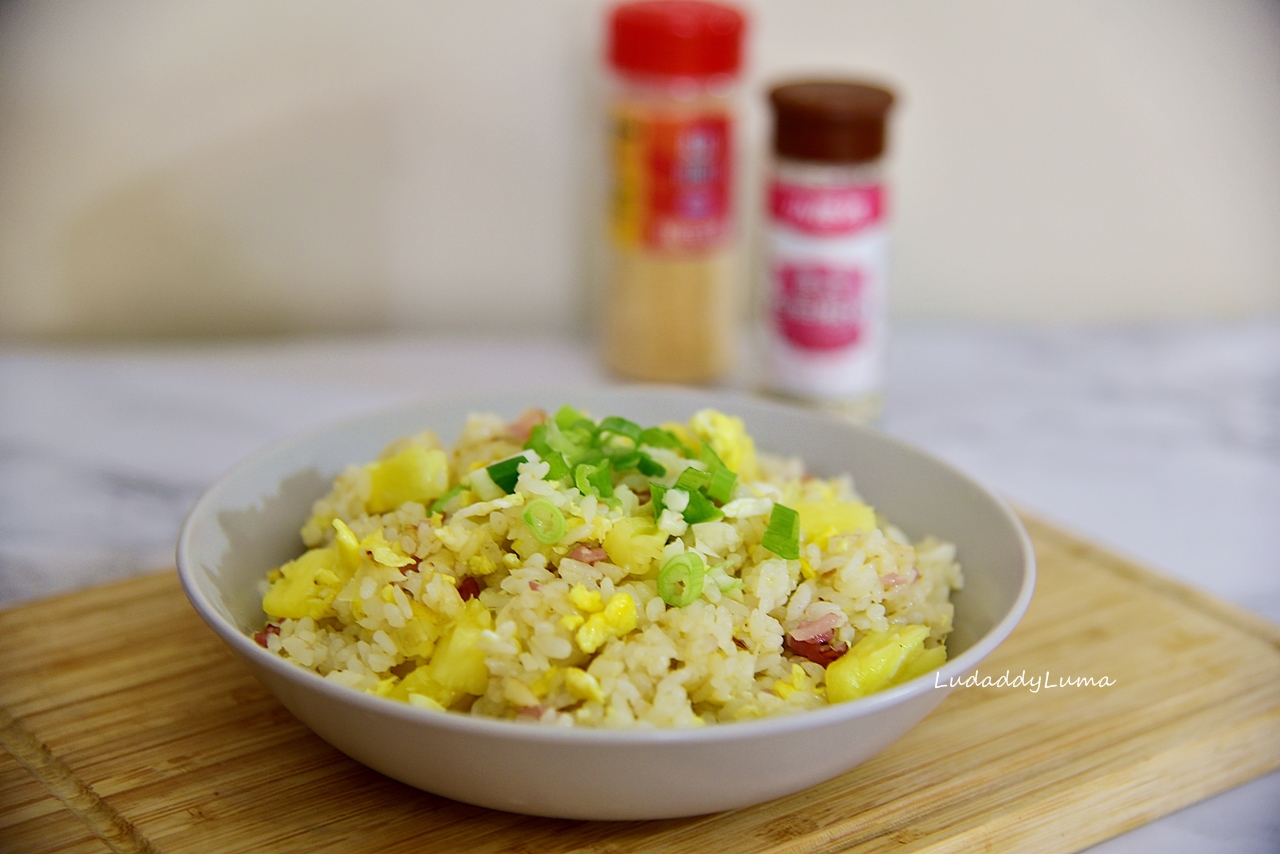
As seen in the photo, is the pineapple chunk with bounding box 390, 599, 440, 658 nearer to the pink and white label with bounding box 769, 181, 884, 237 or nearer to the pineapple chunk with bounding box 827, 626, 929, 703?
the pineapple chunk with bounding box 827, 626, 929, 703

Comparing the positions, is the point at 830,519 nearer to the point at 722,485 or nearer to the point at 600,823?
the point at 722,485

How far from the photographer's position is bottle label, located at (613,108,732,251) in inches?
87.1

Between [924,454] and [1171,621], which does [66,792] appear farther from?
[1171,621]

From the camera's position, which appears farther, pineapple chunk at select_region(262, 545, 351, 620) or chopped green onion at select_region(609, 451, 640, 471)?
chopped green onion at select_region(609, 451, 640, 471)

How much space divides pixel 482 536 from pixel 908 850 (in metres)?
0.55

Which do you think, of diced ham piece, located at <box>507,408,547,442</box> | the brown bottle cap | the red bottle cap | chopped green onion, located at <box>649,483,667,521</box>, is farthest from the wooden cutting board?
the red bottle cap

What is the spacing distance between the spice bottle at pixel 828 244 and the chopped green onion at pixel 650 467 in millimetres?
853

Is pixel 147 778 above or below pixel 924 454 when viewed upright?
below

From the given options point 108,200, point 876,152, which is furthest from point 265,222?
point 876,152

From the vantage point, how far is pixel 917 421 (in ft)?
7.90

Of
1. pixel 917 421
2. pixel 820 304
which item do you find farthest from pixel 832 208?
pixel 917 421

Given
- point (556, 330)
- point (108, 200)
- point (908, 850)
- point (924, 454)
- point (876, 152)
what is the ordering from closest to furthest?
point (908, 850), point (924, 454), point (876, 152), point (108, 200), point (556, 330)

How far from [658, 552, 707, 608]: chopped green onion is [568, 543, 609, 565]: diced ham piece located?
0.24 feet

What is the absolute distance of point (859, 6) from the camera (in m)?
2.49
